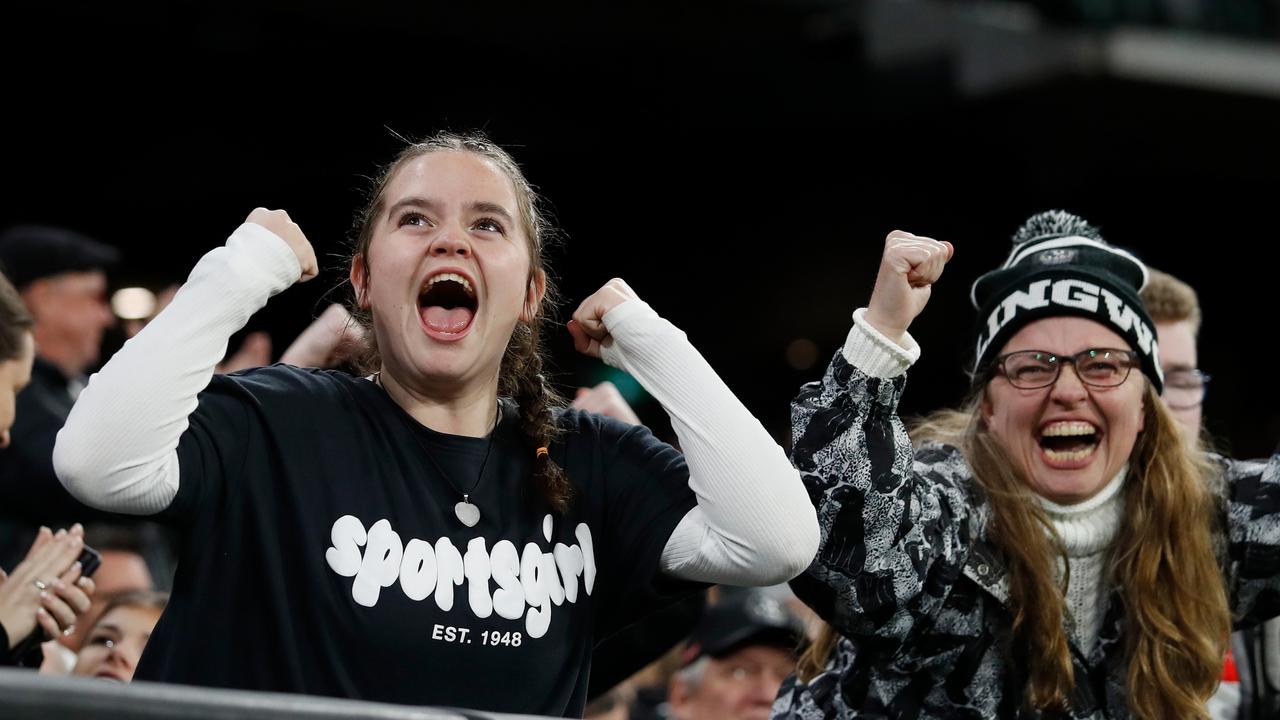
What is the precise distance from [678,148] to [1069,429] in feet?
28.7

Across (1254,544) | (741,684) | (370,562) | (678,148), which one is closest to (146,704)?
(370,562)

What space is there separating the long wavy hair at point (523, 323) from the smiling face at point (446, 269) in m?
0.03

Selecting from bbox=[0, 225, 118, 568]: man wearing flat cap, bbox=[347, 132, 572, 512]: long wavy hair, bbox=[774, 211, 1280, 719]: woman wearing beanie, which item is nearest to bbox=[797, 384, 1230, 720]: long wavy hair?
bbox=[774, 211, 1280, 719]: woman wearing beanie

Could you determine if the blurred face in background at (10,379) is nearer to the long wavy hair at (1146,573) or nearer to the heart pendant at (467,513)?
the heart pendant at (467,513)

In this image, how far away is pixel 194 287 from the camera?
174 centimetres

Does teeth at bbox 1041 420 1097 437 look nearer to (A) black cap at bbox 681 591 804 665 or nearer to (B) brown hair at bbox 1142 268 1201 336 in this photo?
(B) brown hair at bbox 1142 268 1201 336

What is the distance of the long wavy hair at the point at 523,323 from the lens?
2014 millimetres

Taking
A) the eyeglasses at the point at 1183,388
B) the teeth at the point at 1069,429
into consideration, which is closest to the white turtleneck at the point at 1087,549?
the teeth at the point at 1069,429

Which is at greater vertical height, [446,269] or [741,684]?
[446,269]

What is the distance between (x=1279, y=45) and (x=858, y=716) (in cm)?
858

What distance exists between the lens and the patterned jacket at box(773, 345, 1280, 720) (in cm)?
212

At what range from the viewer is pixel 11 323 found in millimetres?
2580

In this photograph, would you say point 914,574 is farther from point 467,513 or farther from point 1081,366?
point 467,513

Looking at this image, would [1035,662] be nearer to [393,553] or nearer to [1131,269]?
Answer: [1131,269]
